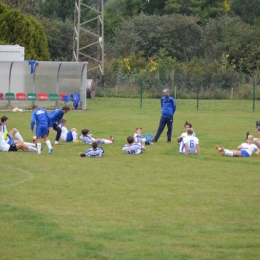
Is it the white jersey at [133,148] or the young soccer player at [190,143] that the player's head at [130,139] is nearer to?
the white jersey at [133,148]

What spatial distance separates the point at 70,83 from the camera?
146 feet

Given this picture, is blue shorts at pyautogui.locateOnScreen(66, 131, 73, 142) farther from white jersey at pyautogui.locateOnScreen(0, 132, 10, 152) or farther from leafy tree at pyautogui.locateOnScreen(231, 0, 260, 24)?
leafy tree at pyautogui.locateOnScreen(231, 0, 260, 24)

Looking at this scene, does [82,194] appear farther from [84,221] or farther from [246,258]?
[246,258]

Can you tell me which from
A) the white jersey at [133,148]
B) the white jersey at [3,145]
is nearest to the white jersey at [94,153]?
the white jersey at [133,148]

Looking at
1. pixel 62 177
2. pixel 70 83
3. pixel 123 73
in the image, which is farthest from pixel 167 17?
pixel 62 177

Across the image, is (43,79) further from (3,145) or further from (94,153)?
(94,153)

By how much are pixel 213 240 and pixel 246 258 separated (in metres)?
1.11

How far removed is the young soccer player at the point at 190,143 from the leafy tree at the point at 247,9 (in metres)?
76.6

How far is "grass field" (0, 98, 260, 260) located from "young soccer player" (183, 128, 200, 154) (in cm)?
30

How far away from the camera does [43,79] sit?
44.7m

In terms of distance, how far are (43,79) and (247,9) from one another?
5910 centimetres

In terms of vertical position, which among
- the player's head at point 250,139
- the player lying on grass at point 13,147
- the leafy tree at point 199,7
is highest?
the leafy tree at point 199,7

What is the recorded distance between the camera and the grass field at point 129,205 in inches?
436

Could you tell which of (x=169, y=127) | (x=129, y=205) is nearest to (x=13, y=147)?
(x=169, y=127)
